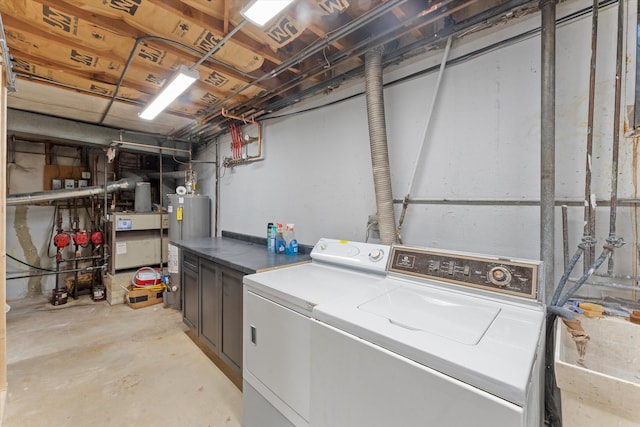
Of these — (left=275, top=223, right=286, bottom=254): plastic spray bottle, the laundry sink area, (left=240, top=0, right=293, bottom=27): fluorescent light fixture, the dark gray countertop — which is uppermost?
(left=240, top=0, right=293, bottom=27): fluorescent light fixture

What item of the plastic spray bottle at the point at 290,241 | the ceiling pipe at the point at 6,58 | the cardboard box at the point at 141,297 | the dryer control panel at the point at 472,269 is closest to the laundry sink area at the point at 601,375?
the dryer control panel at the point at 472,269

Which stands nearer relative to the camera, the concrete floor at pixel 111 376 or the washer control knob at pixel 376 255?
the washer control knob at pixel 376 255

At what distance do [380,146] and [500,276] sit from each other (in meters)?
1.01

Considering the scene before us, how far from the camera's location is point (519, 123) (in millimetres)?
1457

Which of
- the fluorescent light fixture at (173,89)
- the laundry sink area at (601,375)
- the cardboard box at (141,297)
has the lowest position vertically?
the cardboard box at (141,297)

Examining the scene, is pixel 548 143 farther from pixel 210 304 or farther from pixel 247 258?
pixel 210 304

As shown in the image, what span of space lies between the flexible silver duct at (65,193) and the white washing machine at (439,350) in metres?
4.37

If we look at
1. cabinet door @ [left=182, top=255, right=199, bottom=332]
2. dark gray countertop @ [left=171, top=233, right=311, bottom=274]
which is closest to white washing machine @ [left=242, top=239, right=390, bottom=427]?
dark gray countertop @ [left=171, top=233, right=311, bottom=274]

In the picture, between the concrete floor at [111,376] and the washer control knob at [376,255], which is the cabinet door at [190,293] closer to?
the concrete floor at [111,376]

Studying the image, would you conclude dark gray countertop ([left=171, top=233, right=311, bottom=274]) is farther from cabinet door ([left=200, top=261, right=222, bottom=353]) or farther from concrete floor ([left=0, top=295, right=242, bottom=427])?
concrete floor ([left=0, top=295, right=242, bottom=427])

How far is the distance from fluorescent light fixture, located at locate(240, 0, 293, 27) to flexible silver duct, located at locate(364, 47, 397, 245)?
27.5 inches

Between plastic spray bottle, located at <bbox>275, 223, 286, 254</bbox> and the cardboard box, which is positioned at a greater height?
plastic spray bottle, located at <bbox>275, 223, 286, 254</bbox>

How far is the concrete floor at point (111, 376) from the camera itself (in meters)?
1.82

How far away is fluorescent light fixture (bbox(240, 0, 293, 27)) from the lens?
1.32 m
